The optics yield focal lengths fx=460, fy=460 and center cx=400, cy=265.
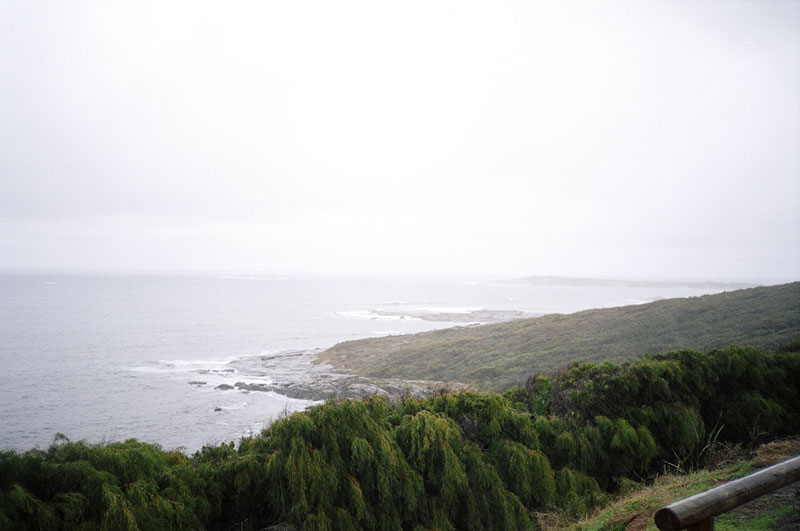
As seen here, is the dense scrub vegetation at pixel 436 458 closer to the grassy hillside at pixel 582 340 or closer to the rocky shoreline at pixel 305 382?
the rocky shoreline at pixel 305 382

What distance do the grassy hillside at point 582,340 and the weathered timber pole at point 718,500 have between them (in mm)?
25503

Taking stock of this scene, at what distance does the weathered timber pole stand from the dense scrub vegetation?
15.5 ft

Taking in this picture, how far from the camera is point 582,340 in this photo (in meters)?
37.8

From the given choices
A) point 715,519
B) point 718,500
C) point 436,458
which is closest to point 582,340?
point 436,458

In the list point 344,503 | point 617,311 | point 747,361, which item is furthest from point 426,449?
point 617,311

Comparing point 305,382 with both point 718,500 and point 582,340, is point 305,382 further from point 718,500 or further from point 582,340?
point 718,500

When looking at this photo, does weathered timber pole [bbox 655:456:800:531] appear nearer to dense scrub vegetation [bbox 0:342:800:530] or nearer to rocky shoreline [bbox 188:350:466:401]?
dense scrub vegetation [bbox 0:342:800:530]

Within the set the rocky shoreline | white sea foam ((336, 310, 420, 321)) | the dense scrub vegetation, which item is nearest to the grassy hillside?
the rocky shoreline

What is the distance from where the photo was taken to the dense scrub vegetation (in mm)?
5590

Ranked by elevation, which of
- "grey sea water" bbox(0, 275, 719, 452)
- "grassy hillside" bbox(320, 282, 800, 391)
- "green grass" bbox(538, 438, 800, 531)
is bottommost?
"grey sea water" bbox(0, 275, 719, 452)

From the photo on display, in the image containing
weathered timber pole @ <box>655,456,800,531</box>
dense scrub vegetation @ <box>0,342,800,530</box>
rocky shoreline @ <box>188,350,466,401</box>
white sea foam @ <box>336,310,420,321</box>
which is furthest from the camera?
white sea foam @ <box>336,310,420,321</box>

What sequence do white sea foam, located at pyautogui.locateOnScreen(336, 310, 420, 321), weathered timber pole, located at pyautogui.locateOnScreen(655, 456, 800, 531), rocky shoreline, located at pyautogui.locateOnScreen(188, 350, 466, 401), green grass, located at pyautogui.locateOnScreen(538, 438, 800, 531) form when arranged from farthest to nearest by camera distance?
white sea foam, located at pyautogui.locateOnScreen(336, 310, 420, 321) → rocky shoreline, located at pyautogui.locateOnScreen(188, 350, 466, 401) → green grass, located at pyautogui.locateOnScreen(538, 438, 800, 531) → weathered timber pole, located at pyautogui.locateOnScreen(655, 456, 800, 531)

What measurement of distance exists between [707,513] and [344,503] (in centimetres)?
503

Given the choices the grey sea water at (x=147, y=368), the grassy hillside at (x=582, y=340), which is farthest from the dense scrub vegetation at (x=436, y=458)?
the grassy hillside at (x=582, y=340)
